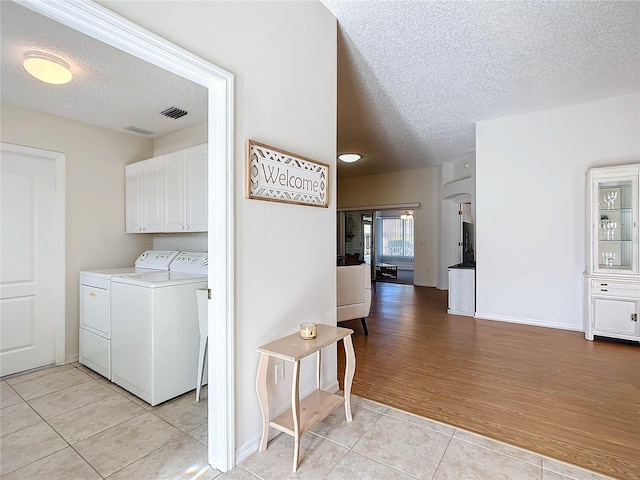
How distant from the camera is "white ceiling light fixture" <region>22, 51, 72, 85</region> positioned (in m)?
2.18

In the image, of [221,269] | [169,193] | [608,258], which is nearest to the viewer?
[221,269]

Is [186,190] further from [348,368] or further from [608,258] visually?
[608,258]

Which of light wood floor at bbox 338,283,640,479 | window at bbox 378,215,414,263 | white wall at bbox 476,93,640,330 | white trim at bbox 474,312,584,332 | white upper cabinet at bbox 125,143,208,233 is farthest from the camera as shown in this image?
window at bbox 378,215,414,263

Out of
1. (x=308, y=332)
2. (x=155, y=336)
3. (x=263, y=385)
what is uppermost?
(x=308, y=332)

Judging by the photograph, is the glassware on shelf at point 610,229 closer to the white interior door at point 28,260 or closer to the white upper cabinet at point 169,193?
the white upper cabinet at point 169,193

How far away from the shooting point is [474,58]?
3.10 meters

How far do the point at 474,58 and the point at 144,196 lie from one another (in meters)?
3.71

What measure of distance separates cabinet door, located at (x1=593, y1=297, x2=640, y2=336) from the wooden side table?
339 centimetres

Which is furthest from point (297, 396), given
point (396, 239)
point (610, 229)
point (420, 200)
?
point (396, 239)

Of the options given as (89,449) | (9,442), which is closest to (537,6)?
(89,449)

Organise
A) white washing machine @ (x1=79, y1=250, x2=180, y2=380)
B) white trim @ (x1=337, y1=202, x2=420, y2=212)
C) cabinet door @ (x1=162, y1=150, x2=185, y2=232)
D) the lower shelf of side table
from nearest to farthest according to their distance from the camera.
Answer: the lower shelf of side table < white washing machine @ (x1=79, y1=250, x2=180, y2=380) < cabinet door @ (x1=162, y1=150, x2=185, y2=232) < white trim @ (x1=337, y1=202, x2=420, y2=212)

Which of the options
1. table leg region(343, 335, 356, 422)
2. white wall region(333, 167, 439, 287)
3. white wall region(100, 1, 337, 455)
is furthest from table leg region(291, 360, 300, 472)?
white wall region(333, 167, 439, 287)

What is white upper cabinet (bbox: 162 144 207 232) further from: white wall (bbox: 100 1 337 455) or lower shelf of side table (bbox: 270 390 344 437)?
lower shelf of side table (bbox: 270 390 344 437)

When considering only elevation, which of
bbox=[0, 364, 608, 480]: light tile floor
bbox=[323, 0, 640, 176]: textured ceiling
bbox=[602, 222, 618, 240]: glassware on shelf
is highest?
bbox=[323, 0, 640, 176]: textured ceiling
